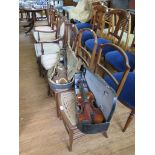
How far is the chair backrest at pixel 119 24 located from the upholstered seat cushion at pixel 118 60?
273 millimetres

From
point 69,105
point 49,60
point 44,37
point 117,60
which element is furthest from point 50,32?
point 69,105

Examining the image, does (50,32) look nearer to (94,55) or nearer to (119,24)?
(119,24)

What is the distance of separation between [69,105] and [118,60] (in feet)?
2.54

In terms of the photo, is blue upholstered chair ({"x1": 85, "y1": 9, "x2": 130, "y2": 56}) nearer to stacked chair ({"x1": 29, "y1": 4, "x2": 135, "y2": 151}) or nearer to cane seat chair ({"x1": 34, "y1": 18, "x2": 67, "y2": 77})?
stacked chair ({"x1": 29, "y1": 4, "x2": 135, "y2": 151})

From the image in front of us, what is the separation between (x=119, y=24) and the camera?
225cm

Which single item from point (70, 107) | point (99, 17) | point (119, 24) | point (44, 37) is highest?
point (99, 17)

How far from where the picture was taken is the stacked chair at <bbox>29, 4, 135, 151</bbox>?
1422 millimetres

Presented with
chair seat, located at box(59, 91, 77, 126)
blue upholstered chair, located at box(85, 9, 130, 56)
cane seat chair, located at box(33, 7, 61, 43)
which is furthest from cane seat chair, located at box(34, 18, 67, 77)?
chair seat, located at box(59, 91, 77, 126)

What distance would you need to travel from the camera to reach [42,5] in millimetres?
4160

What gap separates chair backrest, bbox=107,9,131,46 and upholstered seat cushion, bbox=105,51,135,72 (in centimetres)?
27

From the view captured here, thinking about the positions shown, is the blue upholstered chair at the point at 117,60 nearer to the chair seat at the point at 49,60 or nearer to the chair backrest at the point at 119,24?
the chair backrest at the point at 119,24
